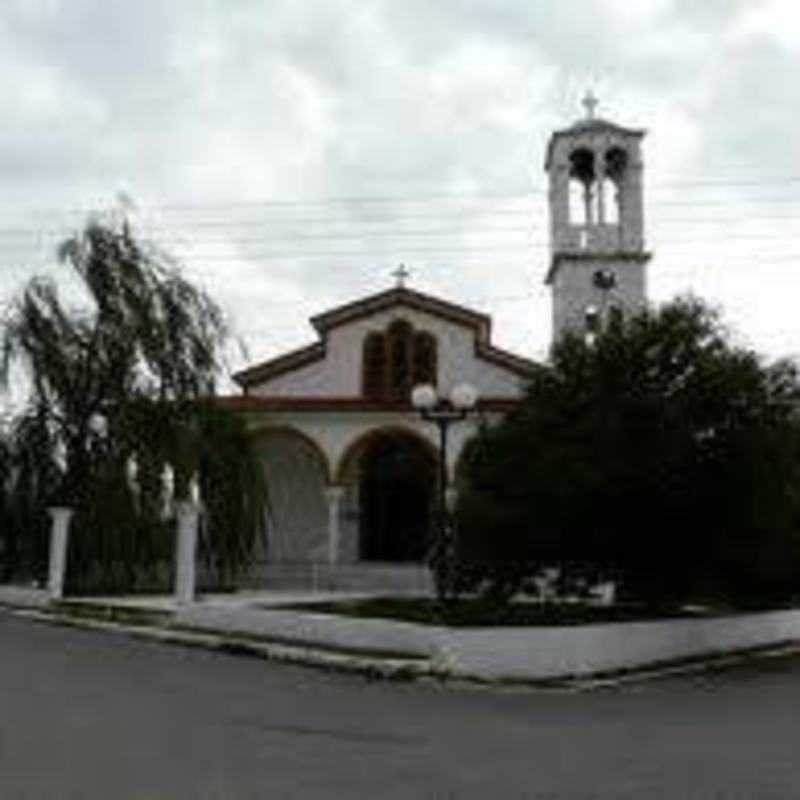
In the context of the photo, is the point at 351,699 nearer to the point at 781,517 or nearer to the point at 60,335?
the point at 781,517

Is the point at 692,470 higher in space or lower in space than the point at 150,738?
higher

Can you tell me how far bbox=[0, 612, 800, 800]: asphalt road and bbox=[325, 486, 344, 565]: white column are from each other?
804 inches

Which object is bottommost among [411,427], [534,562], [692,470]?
[534,562]

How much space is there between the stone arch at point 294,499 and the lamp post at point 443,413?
19133mm

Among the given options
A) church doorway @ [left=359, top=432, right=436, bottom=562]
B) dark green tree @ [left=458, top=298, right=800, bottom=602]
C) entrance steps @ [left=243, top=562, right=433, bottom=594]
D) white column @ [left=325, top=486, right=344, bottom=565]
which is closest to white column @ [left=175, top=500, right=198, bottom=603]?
dark green tree @ [left=458, top=298, right=800, bottom=602]

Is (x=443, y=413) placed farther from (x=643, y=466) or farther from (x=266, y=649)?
(x=266, y=649)

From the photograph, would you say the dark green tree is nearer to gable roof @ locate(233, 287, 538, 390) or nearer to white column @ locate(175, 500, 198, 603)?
white column @ locate(175, 500, 198, 603)

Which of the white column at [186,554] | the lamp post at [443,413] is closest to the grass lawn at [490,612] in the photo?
the lamp post at [443,413]

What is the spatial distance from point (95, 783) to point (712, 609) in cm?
2119

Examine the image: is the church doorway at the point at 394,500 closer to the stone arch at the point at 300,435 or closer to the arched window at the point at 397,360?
the stone arch at the point at 300,435

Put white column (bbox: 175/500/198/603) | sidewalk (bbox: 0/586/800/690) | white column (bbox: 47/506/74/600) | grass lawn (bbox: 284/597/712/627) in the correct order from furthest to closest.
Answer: white column (bbox: 47/506/74/600) < white column (bbox: 175/500/198/603) < grass lawn (bbox: 284/597/712/627) < sidewalk (bbox: 0/586/800/690)

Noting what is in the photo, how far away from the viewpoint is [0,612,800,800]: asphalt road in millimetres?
10016

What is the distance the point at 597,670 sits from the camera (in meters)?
20.1

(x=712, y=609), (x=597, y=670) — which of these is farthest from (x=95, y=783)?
(x=712, y=609)
